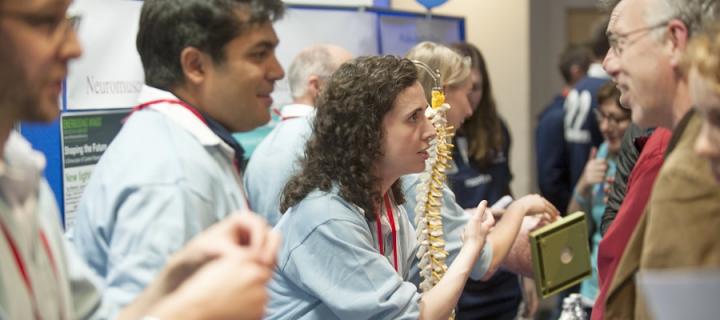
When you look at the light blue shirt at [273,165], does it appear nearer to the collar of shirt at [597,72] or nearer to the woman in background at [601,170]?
the woman in background at [601,170]

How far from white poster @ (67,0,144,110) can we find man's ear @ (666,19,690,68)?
2.10m

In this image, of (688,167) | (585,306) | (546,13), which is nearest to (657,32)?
(688,167)

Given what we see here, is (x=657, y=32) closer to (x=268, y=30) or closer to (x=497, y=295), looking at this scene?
(x=268, y=30)

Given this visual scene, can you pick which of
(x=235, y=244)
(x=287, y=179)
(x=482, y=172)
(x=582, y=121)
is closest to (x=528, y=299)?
(x=482, y=172)

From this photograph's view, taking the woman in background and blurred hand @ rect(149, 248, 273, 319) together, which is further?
the woman in background

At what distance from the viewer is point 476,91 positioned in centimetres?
398

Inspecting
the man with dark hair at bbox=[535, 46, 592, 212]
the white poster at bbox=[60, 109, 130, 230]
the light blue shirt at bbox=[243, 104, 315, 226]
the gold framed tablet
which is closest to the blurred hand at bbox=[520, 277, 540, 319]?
the gold framed tablet

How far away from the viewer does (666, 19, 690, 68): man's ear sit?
5.56 feet

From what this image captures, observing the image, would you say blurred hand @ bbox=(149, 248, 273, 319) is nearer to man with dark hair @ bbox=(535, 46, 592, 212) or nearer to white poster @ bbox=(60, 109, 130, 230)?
white poster @ bbox=(60, 109, 130, 230)

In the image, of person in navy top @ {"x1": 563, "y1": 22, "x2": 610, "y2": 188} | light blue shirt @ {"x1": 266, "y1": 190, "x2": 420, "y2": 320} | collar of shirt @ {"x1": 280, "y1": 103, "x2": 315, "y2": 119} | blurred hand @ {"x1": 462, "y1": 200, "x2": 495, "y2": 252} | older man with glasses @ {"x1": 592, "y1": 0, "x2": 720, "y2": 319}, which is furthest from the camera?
person in navy top @ {"x1": 563, "y1": 22, "x2": 610, "y2": 188}

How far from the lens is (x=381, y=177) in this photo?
246cm

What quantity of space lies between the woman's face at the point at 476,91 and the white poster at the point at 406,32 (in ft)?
2.25

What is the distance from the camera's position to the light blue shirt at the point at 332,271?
2.25 meters

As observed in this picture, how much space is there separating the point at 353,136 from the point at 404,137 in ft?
0.43
